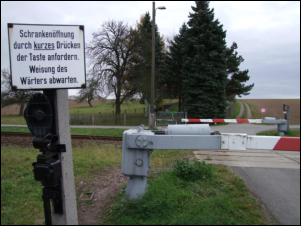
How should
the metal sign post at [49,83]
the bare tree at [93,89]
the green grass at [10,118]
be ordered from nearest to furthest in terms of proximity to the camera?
the metal sign post at [49,83], the green grass at [10,118], the bare tree at [93,89]

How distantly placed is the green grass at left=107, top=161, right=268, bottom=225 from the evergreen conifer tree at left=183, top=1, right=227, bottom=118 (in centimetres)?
1684

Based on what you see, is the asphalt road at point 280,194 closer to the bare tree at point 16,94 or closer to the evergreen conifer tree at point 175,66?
the bare tree at point 16,94

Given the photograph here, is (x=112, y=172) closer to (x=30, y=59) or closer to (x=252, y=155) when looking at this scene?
(x=30, y=59)

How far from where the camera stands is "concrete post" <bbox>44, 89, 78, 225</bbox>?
238 cm

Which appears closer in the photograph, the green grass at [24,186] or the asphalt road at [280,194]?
the asphalt road at [280,194]

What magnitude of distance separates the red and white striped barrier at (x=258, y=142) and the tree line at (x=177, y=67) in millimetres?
17563

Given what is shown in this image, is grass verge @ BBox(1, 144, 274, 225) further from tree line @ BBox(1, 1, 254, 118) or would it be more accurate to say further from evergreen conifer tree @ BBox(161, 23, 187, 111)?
evergreen conifer tree @ BBox(161, 23, 187, 111)

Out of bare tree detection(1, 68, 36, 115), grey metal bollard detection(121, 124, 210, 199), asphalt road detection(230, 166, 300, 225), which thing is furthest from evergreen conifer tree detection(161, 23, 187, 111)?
grey metal bollard detection(121, 124, 210, 199)

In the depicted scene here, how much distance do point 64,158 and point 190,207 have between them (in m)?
1.56

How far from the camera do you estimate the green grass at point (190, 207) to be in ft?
7.70

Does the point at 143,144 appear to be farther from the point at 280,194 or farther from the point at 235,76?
the point at 235,76

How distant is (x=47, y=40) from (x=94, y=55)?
2120cm

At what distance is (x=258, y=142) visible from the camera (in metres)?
2.35

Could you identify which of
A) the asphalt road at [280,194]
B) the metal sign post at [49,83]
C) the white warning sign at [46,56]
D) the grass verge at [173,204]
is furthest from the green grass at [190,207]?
the white warning sign at [46,56]
